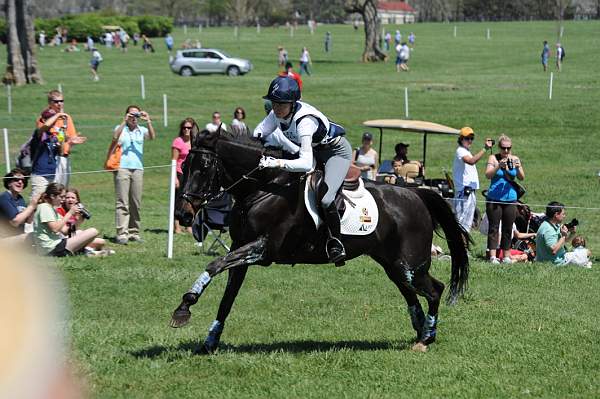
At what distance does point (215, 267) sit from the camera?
737cm

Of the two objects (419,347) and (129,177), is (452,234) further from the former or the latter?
(129,177)

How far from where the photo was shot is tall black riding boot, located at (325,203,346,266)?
26.0 ft

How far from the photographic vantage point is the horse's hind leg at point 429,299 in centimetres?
834

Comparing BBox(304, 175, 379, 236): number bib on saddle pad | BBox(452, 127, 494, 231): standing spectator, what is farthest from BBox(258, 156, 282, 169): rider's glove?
BBox(452, 127, 494, 231): standing spectator

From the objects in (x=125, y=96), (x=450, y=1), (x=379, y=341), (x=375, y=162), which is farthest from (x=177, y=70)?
(x=450, y=1)

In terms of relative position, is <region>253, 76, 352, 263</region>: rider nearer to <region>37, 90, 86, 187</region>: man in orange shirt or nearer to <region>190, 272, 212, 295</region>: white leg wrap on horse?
<region>190, 272, 212, 295</region>: white leg wrap on horse

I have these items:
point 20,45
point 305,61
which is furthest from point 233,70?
point 20,45

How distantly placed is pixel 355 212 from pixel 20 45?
43.5 m

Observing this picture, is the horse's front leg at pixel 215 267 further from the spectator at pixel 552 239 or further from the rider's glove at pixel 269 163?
the spectator at pixel 552 239

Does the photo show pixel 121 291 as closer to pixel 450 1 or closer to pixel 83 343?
pixel 83 343

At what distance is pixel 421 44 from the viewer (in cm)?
8375

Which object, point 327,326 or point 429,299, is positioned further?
point 327,326

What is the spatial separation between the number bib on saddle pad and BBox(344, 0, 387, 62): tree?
5409 cm

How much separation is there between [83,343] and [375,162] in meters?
10.7
